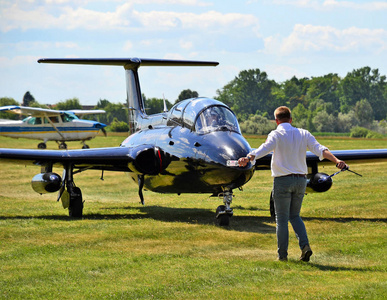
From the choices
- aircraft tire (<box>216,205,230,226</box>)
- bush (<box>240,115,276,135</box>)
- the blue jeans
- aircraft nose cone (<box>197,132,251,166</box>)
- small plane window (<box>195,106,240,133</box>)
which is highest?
small plane window (<box>195,106,240,133</box>)

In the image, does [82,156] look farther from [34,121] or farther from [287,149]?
[34,121]

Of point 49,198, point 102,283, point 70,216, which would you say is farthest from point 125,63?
point 102,283

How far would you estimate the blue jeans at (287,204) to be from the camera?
32.4ft

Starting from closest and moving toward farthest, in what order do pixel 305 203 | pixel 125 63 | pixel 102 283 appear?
pixel 102 283
pixel 305 203
pixel 125 63

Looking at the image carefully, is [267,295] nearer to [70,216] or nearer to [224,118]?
[224,118]

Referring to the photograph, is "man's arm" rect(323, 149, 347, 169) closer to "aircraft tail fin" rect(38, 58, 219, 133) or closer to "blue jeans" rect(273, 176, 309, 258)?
"blue jeans" rect(273, 176, 309, 258)

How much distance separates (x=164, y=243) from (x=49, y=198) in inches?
471

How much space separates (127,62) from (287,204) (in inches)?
563

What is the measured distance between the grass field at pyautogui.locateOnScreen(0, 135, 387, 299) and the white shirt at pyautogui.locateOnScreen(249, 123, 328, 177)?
156 cm

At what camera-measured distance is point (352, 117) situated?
500 feet

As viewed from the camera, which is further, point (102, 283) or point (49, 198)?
point (49, 198)

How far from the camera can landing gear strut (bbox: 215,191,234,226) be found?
46.2ft

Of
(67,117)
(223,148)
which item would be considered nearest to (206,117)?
(223,148)

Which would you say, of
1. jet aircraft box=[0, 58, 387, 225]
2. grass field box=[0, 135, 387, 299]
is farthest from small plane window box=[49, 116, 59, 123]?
jet aircraft box=[0, 58, 387, 225]
